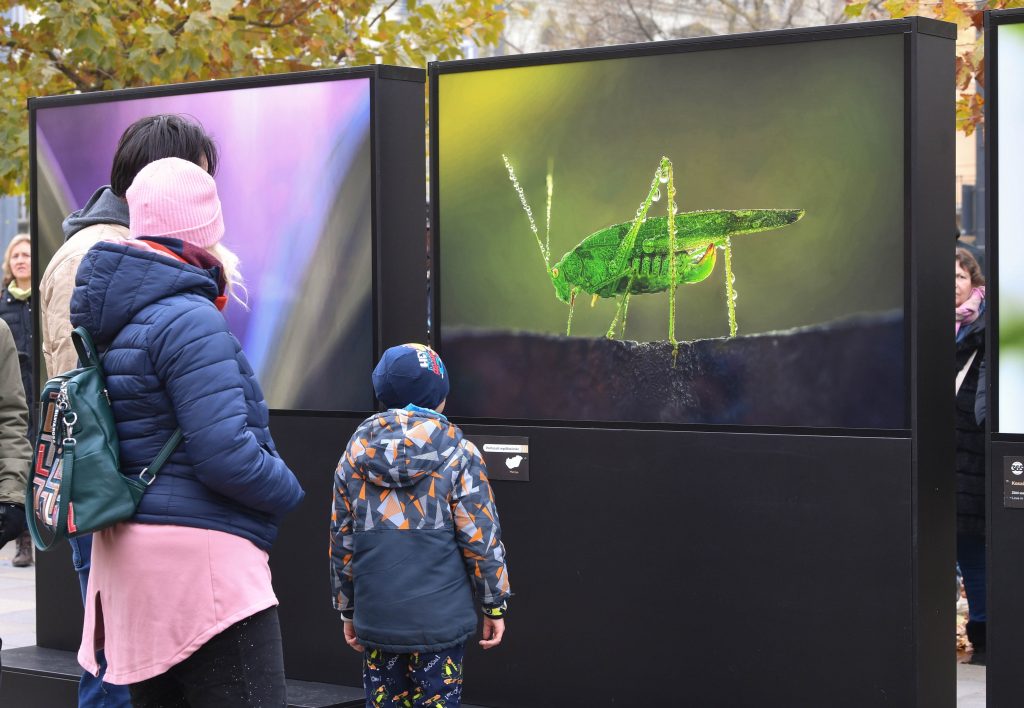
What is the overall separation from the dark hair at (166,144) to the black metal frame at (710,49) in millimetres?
1543

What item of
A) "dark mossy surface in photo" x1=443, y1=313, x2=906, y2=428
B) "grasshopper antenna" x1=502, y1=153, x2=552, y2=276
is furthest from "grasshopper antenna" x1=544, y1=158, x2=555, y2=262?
"dark mossy surface in photo" x1=443, y1=313, x2=906, y2=428

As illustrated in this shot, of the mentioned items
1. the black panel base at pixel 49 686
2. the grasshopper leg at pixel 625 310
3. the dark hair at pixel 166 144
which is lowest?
the black panel base at pixel 49 686

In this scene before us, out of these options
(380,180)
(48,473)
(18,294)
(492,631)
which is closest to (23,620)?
(18,294)

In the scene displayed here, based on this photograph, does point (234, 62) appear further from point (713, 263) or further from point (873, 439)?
point (873, 439)

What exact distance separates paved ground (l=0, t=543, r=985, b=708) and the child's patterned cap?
2791mm

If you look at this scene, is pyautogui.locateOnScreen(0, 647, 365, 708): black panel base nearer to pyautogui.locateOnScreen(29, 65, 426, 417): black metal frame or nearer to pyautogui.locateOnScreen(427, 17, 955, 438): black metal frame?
pyautogui.locateOnScreen(29, 65, 426, 417): black metal frame

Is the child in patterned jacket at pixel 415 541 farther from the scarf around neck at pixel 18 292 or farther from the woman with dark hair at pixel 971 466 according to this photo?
the scarf around neck at pixel 18 292

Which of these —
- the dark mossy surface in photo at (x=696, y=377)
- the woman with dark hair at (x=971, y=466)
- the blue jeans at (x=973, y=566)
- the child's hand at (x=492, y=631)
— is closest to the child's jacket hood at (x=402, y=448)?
the child's hand at (x=492, y=631)

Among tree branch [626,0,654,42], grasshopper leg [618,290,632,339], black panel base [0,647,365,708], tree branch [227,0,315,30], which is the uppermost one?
tree branch [626,0,654,42]

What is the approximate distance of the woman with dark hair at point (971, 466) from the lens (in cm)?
686

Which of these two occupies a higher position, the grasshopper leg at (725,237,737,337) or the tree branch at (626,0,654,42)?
the tree branch at (626,0,654,42)

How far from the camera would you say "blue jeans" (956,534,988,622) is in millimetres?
7041

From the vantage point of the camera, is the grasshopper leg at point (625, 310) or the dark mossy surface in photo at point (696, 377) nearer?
the dark mossy surface in photo at point (696, 377)

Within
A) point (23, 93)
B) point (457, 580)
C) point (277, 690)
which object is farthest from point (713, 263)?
point (23, 93)
